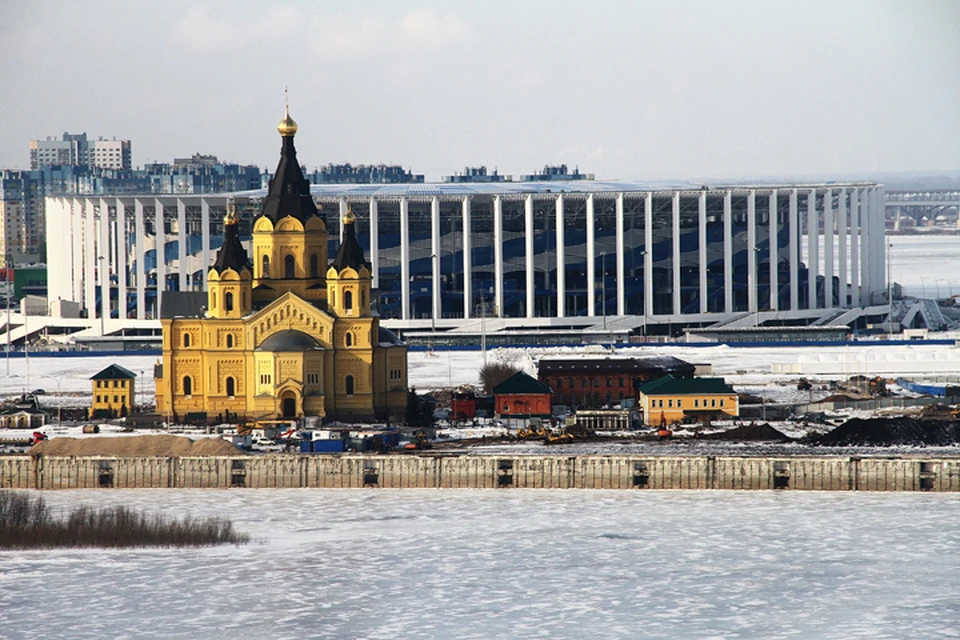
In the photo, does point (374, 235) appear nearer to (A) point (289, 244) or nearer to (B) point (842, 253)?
(B) point (842, 253)

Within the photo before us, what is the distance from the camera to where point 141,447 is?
65.4 m

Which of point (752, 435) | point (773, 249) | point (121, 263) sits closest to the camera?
point (752, 435)

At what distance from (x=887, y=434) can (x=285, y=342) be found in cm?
2152

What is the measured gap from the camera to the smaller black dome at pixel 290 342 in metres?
74.2

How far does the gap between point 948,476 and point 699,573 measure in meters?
15.2

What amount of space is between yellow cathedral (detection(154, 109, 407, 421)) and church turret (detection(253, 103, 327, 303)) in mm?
37

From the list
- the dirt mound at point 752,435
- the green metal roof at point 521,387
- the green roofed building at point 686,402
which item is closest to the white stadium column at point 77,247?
the green metal roof at point 521,387

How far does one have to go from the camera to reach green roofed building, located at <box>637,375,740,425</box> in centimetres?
7481

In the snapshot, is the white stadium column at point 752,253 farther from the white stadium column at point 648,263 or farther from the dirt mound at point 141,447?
the dirt mound at point 141,447

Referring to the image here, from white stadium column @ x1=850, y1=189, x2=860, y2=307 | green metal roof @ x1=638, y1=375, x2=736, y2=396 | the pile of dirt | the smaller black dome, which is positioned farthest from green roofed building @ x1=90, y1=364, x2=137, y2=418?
white stadium column @ x1=850, y1=189, x2=860, y2=307

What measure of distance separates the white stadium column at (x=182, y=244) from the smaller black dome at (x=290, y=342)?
45.5 m

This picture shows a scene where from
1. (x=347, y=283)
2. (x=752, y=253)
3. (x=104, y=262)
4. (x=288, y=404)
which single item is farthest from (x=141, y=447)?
Answer: (x=752, y=253)

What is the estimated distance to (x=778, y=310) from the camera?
407ft

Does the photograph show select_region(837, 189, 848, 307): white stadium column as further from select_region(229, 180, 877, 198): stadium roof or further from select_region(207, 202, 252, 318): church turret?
select_region(207, 202, 252, 318): church turret
